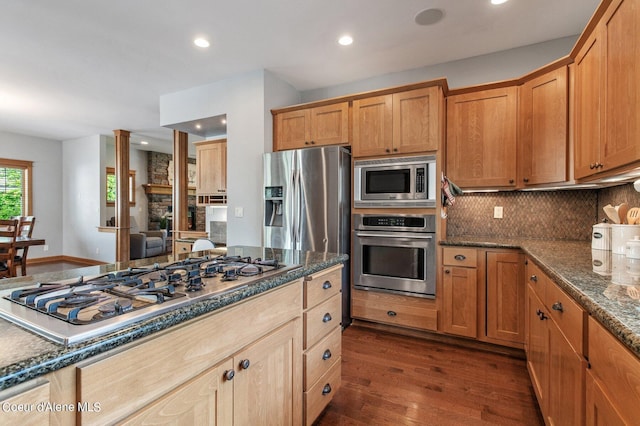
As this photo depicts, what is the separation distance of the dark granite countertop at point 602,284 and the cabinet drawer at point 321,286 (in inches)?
41.2

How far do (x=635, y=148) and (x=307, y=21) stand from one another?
228 centimetres

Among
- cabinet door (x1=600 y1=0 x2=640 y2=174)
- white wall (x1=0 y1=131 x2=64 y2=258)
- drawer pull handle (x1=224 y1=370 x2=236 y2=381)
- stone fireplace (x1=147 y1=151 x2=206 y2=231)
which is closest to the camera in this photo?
drawer pull handle (x1=224 y1=370 x2=236 y2=381)

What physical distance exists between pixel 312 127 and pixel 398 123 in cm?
92

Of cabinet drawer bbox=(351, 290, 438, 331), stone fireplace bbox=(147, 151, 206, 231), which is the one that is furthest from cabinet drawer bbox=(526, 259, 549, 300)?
stone fireplace bbox=(147, 151, 206, 231)

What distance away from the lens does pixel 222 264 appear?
4.85ft

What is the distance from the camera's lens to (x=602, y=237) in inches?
73.3

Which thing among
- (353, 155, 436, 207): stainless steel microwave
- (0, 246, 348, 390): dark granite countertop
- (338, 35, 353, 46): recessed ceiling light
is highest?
(338, 35, 353, 46): recessed ceiling light

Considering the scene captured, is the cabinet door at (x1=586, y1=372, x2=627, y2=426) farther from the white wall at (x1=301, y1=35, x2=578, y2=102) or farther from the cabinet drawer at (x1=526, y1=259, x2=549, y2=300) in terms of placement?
the white wall at (x1=301, y1=35, x2=578, y2=102)

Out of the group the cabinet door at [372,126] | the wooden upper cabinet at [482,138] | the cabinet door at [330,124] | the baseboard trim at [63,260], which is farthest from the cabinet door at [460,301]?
the baseboard trim at [63,260]

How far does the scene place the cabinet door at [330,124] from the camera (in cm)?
315

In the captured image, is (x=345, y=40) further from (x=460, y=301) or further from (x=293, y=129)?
(x=460, y=301)

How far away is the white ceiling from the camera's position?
7.71 feet

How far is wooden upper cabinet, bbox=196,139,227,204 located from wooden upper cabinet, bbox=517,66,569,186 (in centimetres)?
343

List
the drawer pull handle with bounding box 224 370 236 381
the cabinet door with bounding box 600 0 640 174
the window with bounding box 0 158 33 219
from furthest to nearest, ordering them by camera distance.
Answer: the window with bounding box 0 158 33 219 → the cabinet door with bounding box 600 0 640 174 → the drawer pull handle with bounding box 224 370 236 381
